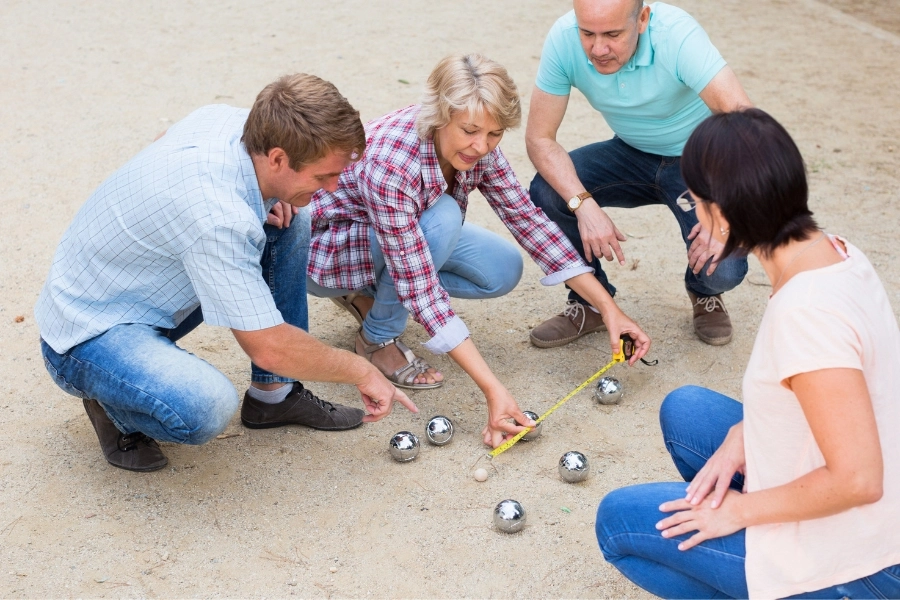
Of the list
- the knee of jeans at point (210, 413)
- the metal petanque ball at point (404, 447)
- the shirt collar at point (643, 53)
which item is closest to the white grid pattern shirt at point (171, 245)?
the knee of jeans at point (210, 413)

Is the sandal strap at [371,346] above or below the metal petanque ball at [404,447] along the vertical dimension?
below

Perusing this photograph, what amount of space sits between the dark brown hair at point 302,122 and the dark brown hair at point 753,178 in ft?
3.86

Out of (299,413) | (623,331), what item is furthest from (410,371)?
(623,331)

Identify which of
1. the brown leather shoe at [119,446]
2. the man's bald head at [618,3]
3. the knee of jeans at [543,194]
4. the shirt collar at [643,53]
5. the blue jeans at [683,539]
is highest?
the man's bald head at [618,3]

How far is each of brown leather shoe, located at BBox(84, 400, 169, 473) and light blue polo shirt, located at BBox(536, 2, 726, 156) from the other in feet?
7.48

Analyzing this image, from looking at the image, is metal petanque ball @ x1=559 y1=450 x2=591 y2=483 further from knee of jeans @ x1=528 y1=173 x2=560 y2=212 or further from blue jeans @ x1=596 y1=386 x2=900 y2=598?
knee of jeans @ x1=528 y1=173 x2=560 y2=212

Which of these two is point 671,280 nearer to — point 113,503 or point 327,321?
point 327,321

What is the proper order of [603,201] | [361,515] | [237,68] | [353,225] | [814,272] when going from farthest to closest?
1. [237,68]
2. [603,201]
3. [353,225]
4. [361,515]
5. [814,272]

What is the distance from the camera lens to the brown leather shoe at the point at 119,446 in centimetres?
339

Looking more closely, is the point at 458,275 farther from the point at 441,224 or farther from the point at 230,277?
the point at 230,277

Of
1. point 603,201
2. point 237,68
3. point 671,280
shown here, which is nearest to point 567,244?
point 603,201

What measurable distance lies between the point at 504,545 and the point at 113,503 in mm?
1347

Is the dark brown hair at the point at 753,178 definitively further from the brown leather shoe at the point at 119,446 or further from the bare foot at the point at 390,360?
the brown leather shoe at the point at 119,446

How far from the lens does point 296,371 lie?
10.0 feet
